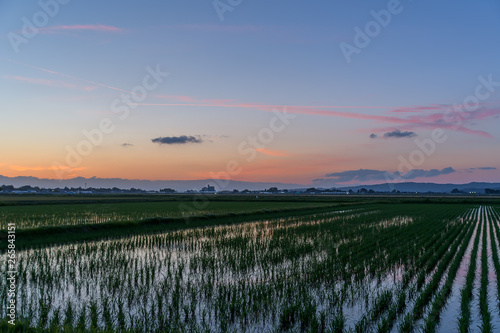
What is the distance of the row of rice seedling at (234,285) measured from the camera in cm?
584

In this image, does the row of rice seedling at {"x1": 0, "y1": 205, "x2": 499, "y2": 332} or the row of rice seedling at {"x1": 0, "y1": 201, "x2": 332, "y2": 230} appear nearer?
the row of rice seedling at {"x1": 0, "y1": 205, "x2": 499, "y2": 332}

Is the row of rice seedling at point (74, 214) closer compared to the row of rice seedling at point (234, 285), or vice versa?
the row of rice seedling at point (234, 285)

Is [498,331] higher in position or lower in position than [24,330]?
lower

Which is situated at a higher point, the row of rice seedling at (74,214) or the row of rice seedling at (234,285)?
the row of rice seedling at (74,214)

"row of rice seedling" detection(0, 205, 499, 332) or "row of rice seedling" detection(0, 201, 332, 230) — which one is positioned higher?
"row of rice seedling" detection(0, 201, 332, 230)

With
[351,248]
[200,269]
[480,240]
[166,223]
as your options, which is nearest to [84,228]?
[166,223]

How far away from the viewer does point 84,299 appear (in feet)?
23.0

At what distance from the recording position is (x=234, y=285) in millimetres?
7480

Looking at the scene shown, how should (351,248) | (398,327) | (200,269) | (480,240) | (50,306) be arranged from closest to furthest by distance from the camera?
1. (398,327)
2. (50,306)
3. (200,269)
4. (351,248)
5. (480,240)

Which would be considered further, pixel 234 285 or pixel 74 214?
pixel 74 214

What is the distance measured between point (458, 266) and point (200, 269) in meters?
7.58

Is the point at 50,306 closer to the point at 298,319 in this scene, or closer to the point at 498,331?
the point at 298,319

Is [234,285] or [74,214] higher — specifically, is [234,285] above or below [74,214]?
below

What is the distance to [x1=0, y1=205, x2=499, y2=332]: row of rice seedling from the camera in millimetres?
5836
